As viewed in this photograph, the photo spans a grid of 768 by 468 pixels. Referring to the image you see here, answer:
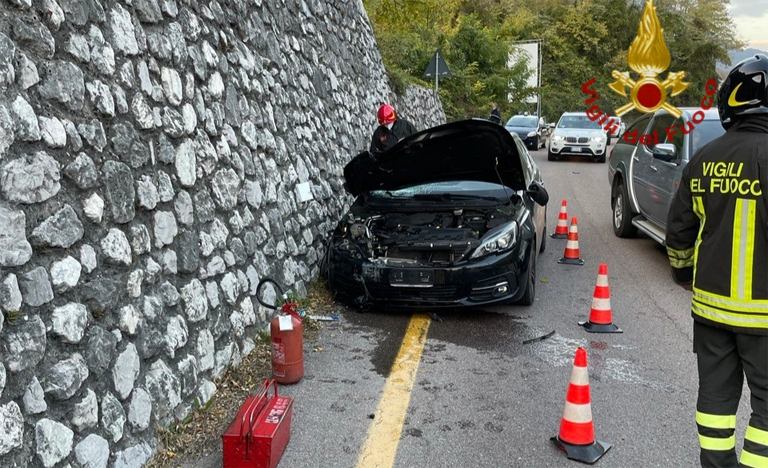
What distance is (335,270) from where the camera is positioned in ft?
21.1

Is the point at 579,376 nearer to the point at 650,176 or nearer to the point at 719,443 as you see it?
the point at 719,443

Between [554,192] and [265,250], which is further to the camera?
[554,192]

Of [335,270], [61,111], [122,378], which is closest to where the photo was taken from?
[61,111]

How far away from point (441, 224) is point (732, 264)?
368 cm

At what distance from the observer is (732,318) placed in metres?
2.98

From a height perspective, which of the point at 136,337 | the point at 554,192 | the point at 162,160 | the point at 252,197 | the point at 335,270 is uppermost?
the point at 162,160

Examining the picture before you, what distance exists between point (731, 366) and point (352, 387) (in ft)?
8.31

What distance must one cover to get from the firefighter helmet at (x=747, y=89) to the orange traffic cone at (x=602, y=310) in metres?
3.01

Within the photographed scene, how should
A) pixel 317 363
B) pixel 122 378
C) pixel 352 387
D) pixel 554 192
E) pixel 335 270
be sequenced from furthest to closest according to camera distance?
pixel 554 192 → pixel 335 270 → pixel 317 363 → pixel 352 387 → pixel 122 378

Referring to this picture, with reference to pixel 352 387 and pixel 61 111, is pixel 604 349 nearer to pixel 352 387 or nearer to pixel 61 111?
pixel 352 387

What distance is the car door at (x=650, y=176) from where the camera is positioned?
8.34 meters

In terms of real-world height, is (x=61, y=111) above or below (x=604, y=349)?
above

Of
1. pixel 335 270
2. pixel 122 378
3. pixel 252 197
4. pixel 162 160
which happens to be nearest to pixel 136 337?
pixel 122 378

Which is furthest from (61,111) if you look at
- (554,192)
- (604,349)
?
(554,192)
